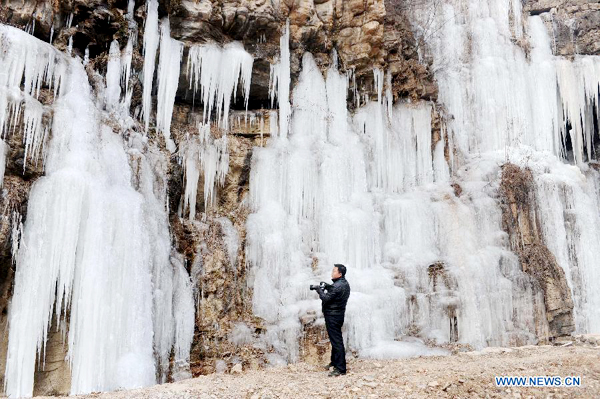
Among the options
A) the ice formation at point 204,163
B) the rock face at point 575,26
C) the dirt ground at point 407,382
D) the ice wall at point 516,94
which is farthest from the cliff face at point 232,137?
the rock face at point 575,26

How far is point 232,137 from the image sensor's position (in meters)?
11.7

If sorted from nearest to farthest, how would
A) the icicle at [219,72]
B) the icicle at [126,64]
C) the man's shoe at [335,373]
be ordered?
the man's shoe at [335,373], the icicle at [126,64], the icicle at [219,72]

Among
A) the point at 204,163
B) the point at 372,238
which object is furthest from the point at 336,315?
the point at 204,163

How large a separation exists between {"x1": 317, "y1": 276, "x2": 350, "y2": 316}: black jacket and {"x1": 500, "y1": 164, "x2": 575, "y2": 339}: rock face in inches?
248

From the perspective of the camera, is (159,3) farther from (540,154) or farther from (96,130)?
(540,154)

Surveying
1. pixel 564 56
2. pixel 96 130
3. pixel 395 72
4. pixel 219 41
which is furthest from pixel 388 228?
pixel 564 56

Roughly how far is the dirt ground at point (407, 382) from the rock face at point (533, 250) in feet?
11.7

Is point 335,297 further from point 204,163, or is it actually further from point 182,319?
point 204,163

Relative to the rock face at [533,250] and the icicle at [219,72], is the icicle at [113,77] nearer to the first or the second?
the icicle at [219,72]

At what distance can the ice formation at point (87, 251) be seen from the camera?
24.1 feet

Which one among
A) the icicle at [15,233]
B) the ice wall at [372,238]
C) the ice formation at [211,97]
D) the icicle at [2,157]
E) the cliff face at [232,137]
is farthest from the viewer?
the ice formation at [211,97]

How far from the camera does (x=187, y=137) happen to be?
36.7 ft

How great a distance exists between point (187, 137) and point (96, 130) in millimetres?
2397

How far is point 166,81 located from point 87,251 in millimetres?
4473
